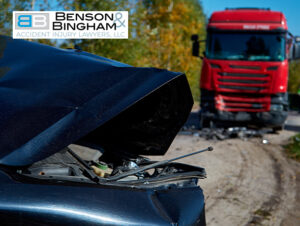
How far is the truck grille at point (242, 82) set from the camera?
11258 millimetres

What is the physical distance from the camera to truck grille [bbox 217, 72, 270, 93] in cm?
1126

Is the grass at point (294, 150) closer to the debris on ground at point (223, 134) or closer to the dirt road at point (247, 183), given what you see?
the dirt road at point (247, 183)

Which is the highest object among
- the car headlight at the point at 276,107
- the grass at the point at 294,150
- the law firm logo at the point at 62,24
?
the law firm logo at the point at 62,24

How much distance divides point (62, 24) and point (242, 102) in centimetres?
630

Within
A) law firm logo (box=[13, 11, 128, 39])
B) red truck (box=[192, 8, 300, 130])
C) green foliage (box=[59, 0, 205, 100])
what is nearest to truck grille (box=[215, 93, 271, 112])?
red truck (box=[192, 8, 300, 130])

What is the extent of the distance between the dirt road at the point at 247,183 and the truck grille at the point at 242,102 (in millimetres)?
2057

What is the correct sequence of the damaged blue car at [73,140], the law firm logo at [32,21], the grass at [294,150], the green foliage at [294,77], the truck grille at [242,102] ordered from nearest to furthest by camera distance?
the damaged blue car at [73,140], the law firm logo at [32,21], the grass at [294,150], the truck grille at [242,102], the green foliage at [294,77]

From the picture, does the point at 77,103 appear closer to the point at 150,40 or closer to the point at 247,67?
the point at 247,67

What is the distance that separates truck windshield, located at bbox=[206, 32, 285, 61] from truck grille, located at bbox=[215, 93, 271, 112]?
1195mm

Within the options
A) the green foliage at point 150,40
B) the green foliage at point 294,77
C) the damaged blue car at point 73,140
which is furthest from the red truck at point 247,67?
the green foliage at point 294,77

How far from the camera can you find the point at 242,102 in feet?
38.5

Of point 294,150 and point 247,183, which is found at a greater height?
point 247,183

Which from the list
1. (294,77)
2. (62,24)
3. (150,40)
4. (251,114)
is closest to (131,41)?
(62,24)

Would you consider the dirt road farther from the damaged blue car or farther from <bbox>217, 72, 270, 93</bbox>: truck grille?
<bbox>217, 72, 270, 93</bbox>: truck grille
